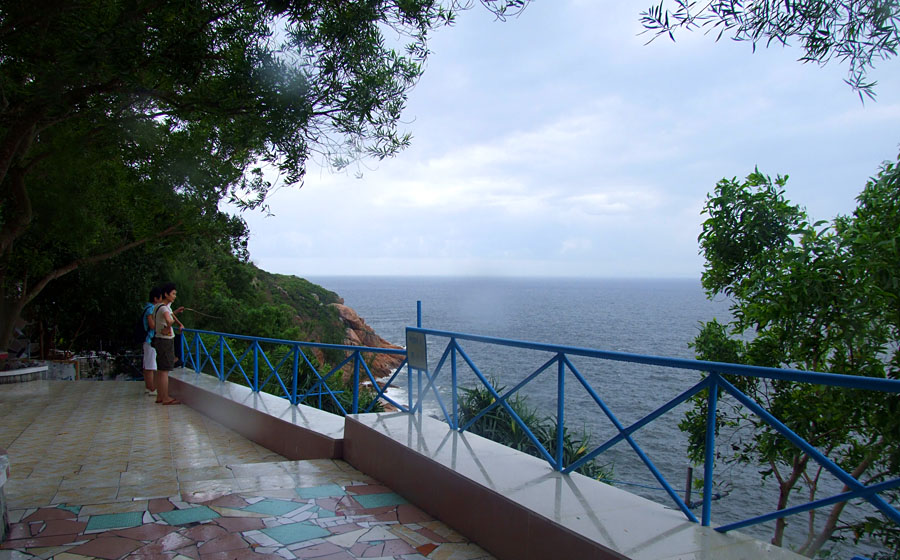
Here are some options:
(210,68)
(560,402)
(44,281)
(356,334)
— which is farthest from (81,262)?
(356,334)

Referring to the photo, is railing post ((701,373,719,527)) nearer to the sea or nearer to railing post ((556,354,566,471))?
the sea

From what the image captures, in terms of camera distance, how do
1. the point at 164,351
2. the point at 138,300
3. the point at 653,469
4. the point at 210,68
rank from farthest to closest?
the point at 138,300, the point at 164,351, the point at 210,68, the point at 653,469

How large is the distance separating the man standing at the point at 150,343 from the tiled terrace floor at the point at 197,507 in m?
2.40

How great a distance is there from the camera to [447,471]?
130 inches

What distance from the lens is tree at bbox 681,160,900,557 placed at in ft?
18.3

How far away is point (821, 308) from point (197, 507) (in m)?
6.29

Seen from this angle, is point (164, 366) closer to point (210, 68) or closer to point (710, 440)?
point (210, 68)

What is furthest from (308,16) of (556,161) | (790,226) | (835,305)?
(556,161)

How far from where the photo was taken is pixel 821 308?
6273 millimetres

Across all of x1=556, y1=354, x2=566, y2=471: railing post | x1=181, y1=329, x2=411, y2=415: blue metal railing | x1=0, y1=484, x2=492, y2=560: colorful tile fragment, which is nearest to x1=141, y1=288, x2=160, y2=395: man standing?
x1=181, y1=329, x2=411, y2=415: blue metal railing

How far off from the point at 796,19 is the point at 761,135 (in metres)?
19.7

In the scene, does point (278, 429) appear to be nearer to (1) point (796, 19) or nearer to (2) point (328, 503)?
(2) point (328, 503)

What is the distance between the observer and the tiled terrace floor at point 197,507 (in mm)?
2949

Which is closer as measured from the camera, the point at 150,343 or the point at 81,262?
the point at 150,343
